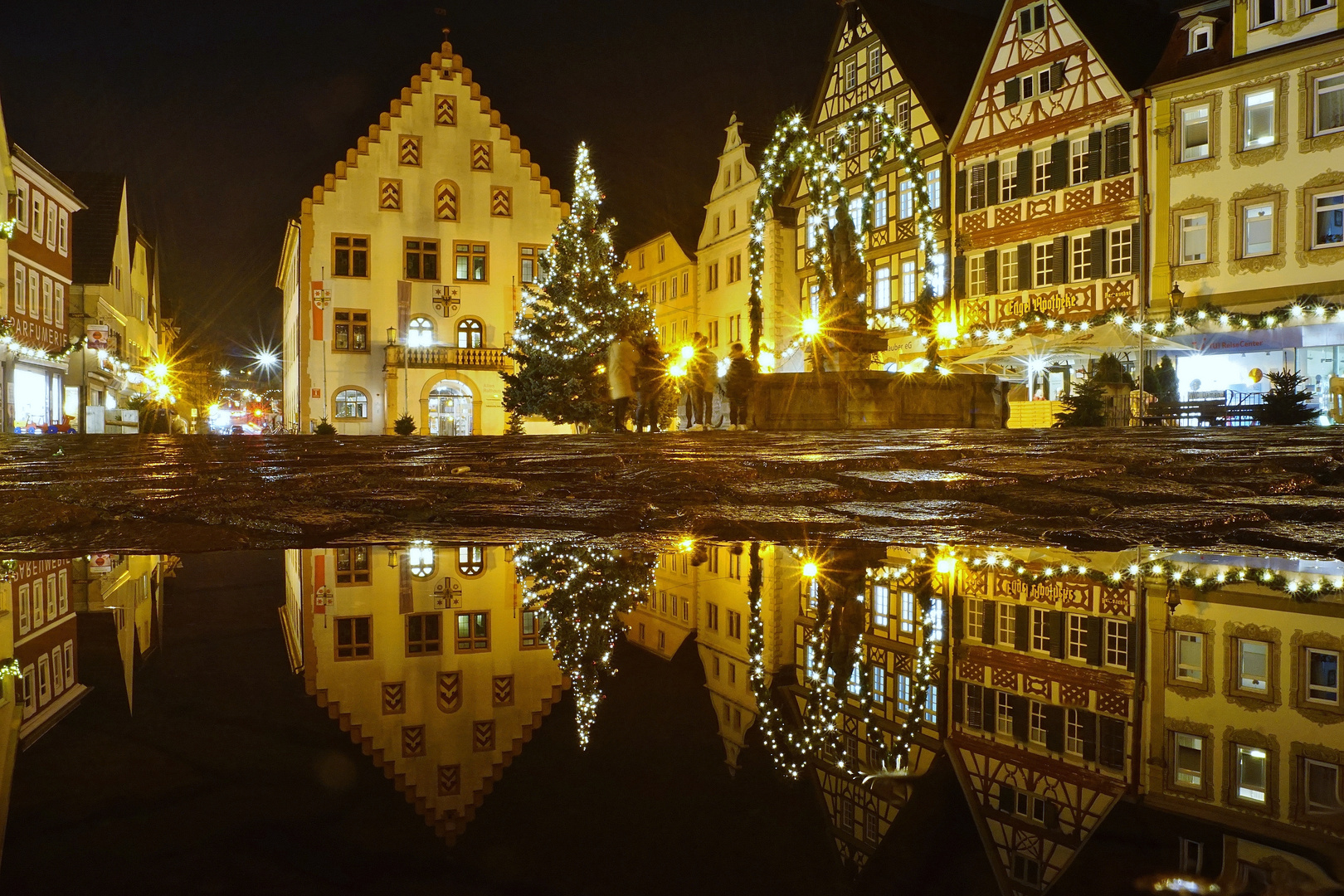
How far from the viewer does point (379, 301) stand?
43.4 m

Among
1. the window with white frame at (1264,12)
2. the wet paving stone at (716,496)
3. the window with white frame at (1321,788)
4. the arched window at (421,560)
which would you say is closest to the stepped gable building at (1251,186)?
the window with white frame at (1264,12)

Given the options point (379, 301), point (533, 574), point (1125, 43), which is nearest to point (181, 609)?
point (533, 574)

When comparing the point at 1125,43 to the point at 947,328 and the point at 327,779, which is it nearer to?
the point at 947,328

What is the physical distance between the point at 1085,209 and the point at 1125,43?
17.5 ft

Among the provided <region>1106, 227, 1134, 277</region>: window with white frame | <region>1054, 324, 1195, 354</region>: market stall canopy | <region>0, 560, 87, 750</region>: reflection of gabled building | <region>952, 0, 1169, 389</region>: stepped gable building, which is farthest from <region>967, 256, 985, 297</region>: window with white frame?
<region>0, 560, 87, 750</region>: reflection of gabled building

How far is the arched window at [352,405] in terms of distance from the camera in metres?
43.0

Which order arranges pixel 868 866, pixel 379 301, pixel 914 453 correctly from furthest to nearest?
pixel 379 301, pixel 914 453, pixel 868 866

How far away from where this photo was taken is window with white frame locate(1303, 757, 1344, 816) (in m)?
1.27

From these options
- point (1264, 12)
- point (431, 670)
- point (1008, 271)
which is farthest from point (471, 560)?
point (1008, 271)

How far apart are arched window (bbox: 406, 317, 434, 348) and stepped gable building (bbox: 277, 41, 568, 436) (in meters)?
0.05

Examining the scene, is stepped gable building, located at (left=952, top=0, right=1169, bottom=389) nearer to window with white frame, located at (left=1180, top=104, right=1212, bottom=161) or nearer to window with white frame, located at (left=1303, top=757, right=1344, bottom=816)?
window with white frame, located at (left=1180, top=104, right=1212, bottom=161)

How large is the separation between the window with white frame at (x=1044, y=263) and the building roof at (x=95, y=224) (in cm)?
3876

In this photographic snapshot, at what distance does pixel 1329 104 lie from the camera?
1058 inches

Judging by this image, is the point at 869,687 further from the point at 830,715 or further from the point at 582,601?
the point at 582,601
